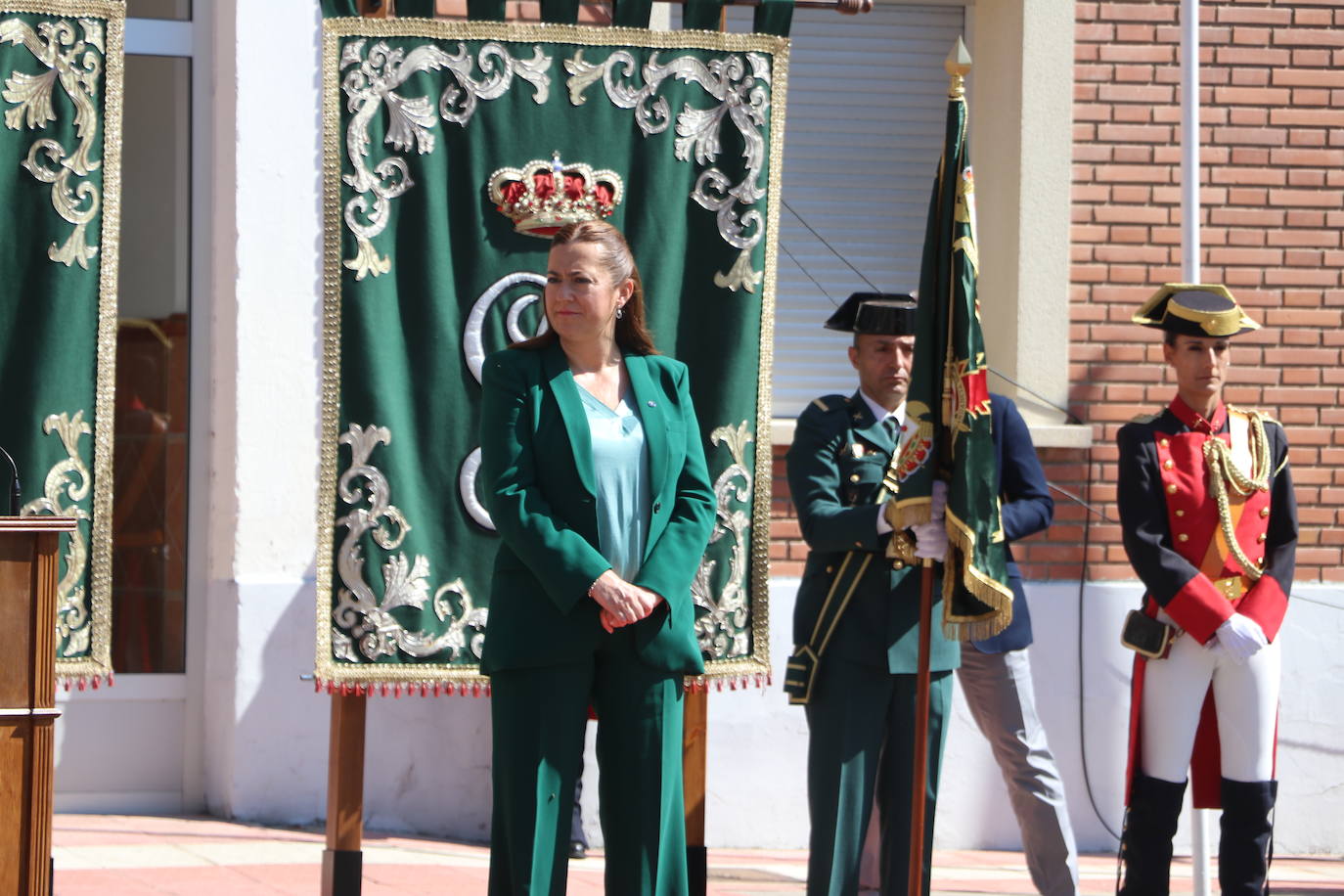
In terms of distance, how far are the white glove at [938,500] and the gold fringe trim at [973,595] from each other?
0.06 metres

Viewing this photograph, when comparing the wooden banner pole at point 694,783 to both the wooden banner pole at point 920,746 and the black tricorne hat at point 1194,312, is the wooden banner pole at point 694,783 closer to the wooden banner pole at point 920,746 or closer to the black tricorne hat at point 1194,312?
the wooden banner pole at point 920,746

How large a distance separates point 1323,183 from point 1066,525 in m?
1.81

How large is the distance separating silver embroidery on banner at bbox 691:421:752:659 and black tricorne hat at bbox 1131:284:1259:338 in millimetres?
1323

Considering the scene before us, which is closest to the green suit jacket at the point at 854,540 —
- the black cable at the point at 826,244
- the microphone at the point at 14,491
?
the microphone at the point at 14,491

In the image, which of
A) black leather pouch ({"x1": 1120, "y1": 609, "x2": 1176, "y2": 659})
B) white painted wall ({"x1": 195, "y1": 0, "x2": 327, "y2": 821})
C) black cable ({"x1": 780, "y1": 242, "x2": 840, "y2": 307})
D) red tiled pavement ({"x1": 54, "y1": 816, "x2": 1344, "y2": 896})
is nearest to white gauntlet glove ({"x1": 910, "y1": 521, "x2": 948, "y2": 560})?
black leather pouch ({"x1": 1120, "y1": 609, "x2": 1176, "y2": 659})

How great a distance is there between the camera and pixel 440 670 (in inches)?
186

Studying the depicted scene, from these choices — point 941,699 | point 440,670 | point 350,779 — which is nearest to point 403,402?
point 440,670

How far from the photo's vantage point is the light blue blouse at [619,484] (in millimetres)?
4090

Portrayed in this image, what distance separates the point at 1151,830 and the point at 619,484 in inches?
78.9

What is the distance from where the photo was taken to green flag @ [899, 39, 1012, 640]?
14.4 ft

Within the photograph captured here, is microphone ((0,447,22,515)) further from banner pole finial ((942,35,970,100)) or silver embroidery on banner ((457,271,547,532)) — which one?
banner pole finial ((942,35,970,100))

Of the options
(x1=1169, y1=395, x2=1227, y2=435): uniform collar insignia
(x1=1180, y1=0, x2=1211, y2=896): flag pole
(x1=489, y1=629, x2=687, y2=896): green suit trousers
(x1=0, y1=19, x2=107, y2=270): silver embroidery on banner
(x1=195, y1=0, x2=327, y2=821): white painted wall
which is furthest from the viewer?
(x1=195, y1=0, x2=327, y2=821): white painted wall

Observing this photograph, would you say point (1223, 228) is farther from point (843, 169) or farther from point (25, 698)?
point (25, 698)

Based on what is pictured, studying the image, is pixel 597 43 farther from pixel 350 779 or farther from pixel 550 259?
pixel 350 779
